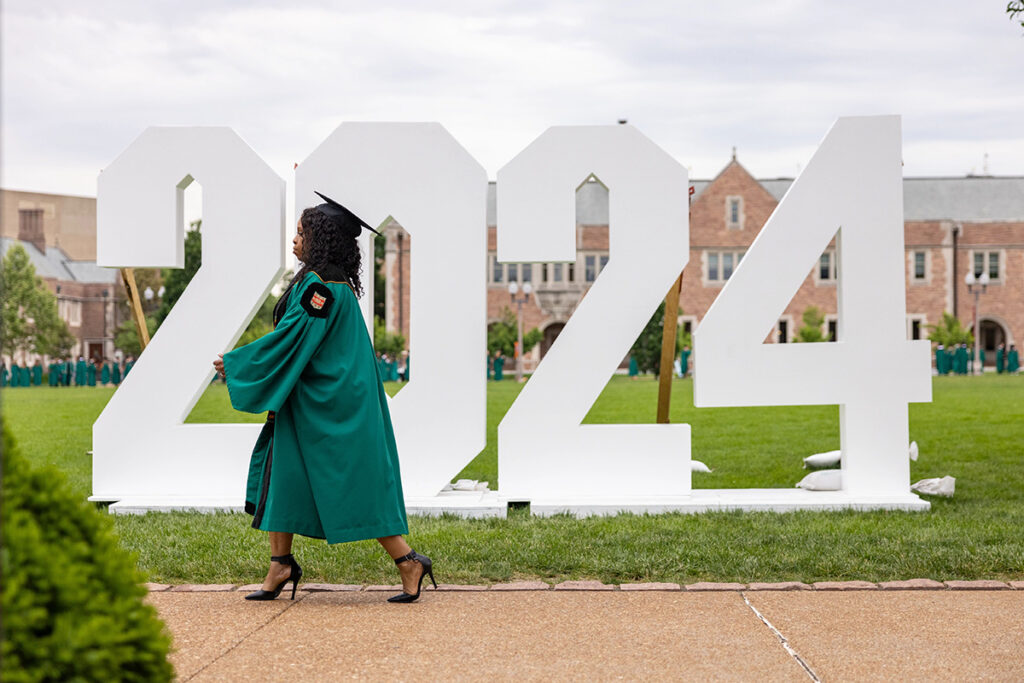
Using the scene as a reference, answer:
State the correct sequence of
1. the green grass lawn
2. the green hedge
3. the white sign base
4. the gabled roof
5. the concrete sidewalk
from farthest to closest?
the gabled roof
the white sign base
the green grass lawn
the concrete sidewalk
the green hedge

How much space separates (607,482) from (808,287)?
4009 centimetres

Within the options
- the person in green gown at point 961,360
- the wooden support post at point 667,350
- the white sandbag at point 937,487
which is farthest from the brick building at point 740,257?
the wooden support post at point 667,350

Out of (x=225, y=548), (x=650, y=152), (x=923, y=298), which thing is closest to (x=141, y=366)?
(x=225, y=548)

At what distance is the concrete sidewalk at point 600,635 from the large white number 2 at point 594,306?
2277 millimetres

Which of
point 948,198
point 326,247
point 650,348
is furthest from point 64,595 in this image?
point 948,198

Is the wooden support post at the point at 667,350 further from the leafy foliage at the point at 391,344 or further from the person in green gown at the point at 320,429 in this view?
the leafy foliage at the point at 391,344

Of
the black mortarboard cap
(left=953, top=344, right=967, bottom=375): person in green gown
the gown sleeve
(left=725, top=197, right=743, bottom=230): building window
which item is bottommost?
(left=953, top=344, right=967, bottom=375): person in green gown

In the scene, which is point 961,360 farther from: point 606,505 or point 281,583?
point 281,583

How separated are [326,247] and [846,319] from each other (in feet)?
12.2

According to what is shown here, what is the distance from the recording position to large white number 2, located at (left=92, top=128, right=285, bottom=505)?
6.50 m

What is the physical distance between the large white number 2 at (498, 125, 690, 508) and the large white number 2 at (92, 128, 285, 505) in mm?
1627

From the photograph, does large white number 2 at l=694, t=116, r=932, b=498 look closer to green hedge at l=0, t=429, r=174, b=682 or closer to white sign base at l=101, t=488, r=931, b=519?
white sign base at l=101, t=488, r=931, b=519

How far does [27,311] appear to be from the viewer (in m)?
42.7

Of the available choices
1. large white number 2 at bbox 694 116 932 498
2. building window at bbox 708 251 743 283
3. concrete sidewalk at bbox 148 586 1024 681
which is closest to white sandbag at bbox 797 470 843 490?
large white number 2 at bbox 694 116 932 498
